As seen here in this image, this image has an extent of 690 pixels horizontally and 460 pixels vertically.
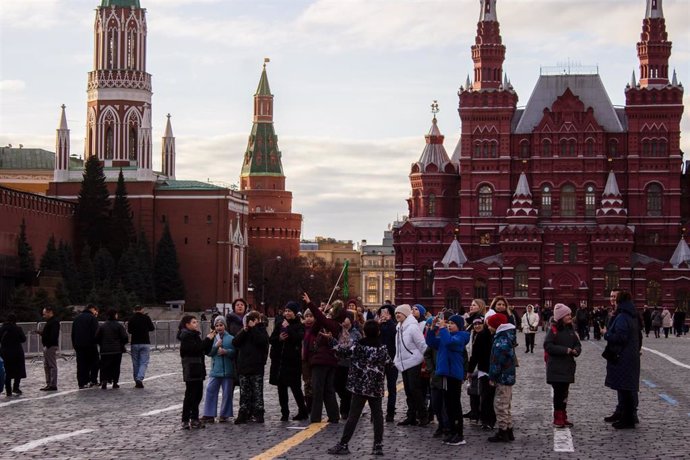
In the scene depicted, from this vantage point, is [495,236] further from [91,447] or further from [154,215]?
[91,447]

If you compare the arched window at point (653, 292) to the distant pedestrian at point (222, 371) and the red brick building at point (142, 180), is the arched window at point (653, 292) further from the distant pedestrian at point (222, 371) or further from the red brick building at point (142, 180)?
the distant pedestrian at point (222, 371)

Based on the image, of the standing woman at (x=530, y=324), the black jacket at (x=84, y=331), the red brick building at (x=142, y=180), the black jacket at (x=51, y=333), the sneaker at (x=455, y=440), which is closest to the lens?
the sneaker at (x=455, y=440)

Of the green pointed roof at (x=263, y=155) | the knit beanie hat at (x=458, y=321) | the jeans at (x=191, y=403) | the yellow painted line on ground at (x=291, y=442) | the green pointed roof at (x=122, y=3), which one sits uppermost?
the green pointed roof at (x=122, y=3)

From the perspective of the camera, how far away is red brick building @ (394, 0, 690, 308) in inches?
4360

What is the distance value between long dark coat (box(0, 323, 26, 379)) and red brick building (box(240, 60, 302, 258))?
14491cm

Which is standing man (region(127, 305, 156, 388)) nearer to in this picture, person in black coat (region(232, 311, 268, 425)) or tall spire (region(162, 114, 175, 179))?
person in black coat (region(232, 311, 268, 425))

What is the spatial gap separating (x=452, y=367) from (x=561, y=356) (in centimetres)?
144

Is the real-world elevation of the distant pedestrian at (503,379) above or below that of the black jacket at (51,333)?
below

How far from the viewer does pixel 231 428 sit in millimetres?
21141

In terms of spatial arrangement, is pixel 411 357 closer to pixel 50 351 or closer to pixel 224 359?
pixel 224 359

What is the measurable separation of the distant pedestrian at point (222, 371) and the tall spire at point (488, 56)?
95.0 meters

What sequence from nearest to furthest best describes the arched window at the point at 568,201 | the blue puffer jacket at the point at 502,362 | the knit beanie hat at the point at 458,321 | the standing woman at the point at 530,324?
the blue puffer jacket at the point at 502,362 < the knit beanie hat at the point at 458,321 < the standing woman at the point at 530,324 < the arched window at the point at 568,201

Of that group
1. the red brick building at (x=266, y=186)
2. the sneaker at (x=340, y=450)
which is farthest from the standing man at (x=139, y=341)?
the red brick building at (x=266, y=186)

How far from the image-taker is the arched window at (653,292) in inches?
4318
